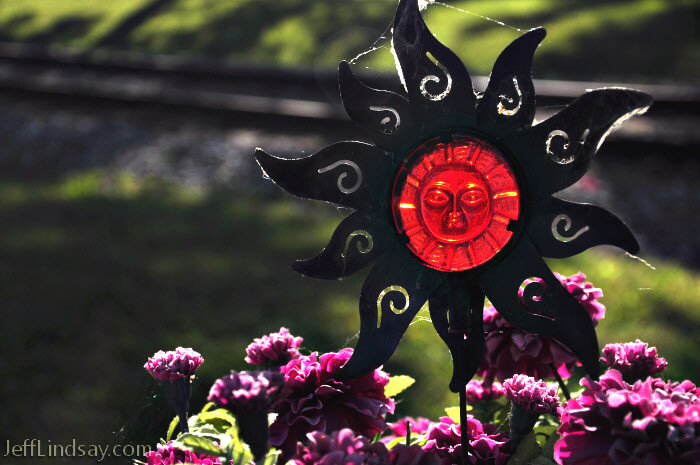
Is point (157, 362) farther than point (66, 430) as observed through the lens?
No

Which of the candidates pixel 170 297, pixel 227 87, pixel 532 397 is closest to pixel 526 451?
pixel 532 397

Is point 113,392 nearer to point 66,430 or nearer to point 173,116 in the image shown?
point 66,430

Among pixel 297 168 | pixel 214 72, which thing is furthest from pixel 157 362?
pixel 214 72

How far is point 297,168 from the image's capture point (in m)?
1.22

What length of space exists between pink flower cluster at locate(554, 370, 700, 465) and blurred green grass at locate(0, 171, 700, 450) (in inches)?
61.4

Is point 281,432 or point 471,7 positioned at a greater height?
point 471,7

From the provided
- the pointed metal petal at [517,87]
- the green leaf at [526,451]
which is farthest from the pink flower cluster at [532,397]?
the pointed metal petal at [517,87]

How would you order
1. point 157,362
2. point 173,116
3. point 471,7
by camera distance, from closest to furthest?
point 157,362
point 173,116
point 471,7

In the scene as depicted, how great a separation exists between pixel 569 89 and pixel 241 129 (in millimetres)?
3359

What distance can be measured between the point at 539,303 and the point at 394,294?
0.79 feet

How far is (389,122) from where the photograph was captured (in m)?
1.18

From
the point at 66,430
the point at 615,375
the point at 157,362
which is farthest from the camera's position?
the point at 66,430

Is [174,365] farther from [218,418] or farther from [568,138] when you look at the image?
[568,138]

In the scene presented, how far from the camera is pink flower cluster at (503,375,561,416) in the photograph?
115cm
